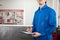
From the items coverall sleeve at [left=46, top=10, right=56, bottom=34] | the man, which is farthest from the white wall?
coverall sleeve at [left=46, top=10, right=56, bottom=34]

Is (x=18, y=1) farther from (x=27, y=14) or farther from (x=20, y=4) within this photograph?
(x=27, y=14)

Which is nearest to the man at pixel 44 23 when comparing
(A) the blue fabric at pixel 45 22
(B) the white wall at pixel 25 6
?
(A) the blue fabric at pixel 45 22

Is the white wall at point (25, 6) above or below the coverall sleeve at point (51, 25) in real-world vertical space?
above

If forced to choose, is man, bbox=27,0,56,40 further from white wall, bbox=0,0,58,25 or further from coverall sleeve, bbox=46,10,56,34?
white wall, bbox=0,0,58,25

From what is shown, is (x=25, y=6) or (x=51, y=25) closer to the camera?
(x=51, y=25)

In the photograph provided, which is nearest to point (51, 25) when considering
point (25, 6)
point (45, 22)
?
point (45, 22)

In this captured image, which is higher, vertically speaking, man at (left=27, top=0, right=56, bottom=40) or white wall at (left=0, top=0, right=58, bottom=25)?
white wall at (left=0, top=0, right=58, bottom=25)

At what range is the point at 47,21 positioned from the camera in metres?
1.58

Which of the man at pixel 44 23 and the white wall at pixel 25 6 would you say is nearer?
the man at pixel 44 23

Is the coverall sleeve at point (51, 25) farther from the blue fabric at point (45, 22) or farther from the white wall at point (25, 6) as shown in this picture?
the white wall at point (25, 6)

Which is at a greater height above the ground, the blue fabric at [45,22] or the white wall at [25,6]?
the white wall at [25,6]

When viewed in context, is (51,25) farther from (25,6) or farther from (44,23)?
(25,6)

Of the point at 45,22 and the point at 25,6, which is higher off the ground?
the point at 25,6

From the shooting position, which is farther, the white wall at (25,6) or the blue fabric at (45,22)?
the white wall at (25,6)
